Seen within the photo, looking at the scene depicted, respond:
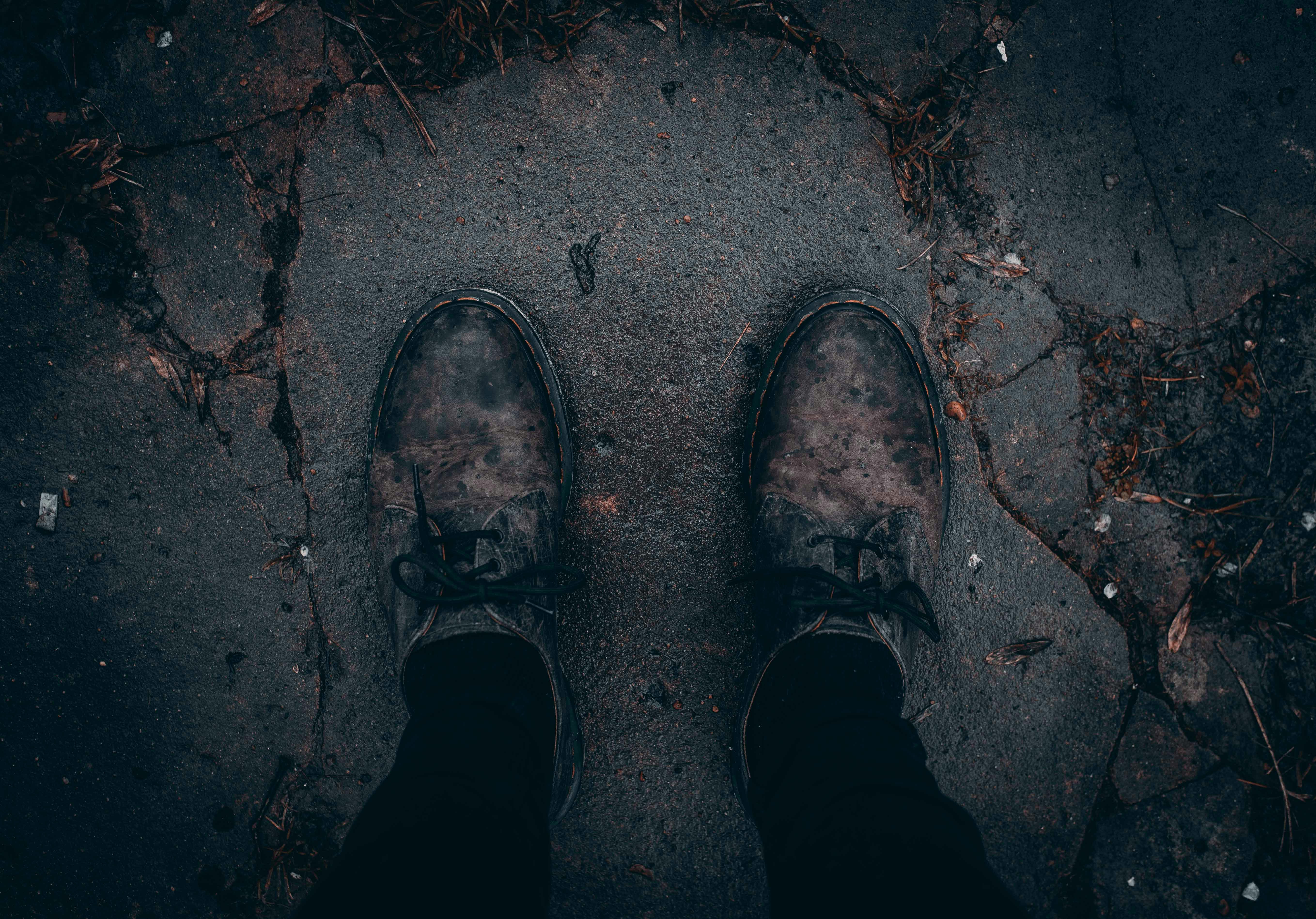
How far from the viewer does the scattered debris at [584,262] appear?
1.95m

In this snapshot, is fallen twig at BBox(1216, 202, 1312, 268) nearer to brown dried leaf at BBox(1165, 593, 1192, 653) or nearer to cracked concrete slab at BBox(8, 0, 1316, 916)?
cracked concrete slab at BBox(8, 0, 1316, 916)

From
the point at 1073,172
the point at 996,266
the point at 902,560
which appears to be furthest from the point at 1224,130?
the point at 902,560

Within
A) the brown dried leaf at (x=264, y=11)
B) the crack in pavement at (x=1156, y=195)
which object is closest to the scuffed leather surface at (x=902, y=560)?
the crack in pavement at (x=1156, y=195)

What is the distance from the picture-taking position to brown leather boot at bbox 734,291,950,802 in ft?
6.24

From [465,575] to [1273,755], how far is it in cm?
253

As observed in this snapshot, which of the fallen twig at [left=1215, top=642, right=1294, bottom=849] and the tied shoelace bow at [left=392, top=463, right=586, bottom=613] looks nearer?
the tied shoelace bow at [left=392, top=463, right=586, bottom=613]

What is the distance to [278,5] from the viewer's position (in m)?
1.92

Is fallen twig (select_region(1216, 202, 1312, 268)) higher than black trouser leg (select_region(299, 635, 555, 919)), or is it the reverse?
fallen twig (select_region(1216, 202, 1312, 268))

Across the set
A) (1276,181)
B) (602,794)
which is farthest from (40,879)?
(1276,181)

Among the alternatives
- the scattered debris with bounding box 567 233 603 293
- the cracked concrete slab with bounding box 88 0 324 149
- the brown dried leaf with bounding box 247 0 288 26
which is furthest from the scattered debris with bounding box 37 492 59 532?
the scattered debris with bounding box 567 233 603 293

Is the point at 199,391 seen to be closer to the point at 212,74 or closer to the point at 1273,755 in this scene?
the point at 212,74

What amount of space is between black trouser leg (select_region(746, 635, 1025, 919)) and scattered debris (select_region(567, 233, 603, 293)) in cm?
121

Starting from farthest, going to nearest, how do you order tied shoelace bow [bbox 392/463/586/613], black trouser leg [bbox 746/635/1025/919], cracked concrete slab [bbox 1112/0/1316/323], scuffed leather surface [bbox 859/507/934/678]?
cracked concrete slab [bbox 1112/0/1316/323]
scuffed leather surface [bbox 859/507/934/678]
tied shoelace bow [bbox 392/463/586/613]
black trouser leg [bbox 746/635/1025/919]

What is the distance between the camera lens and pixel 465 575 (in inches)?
71.8
